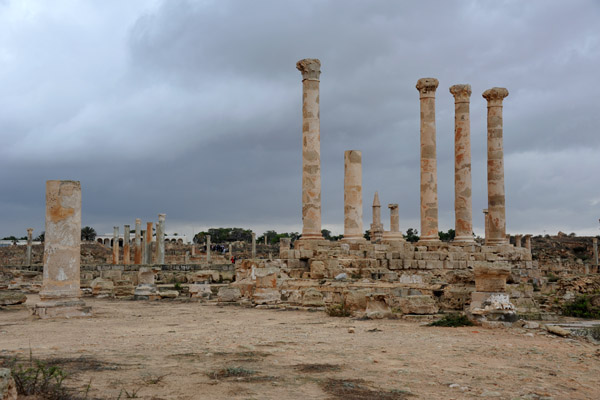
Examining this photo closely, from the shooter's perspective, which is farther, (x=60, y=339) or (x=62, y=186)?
(x=62, y=186)

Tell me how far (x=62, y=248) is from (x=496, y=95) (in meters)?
20.2

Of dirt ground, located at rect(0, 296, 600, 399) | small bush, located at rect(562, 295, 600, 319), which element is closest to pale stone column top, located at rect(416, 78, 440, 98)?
small bush, located at rect(562, 295, 600, 319)

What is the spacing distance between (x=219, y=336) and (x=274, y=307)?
6139mm

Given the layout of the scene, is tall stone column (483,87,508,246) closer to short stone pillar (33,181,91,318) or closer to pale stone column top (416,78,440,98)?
pale stone column top (416,78,440,98)

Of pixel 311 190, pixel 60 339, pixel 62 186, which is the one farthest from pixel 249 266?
pixel 60 339

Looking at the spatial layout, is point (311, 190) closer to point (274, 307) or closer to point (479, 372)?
point (274, 307)

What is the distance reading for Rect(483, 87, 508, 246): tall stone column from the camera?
26.1 meters

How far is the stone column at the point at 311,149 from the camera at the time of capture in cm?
2262

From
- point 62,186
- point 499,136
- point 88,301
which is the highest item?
point 499,136

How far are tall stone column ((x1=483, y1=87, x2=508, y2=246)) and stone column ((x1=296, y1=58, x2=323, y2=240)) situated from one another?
8.75 metres

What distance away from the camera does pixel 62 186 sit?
1385 cm

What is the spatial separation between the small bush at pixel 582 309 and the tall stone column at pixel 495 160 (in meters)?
12.3

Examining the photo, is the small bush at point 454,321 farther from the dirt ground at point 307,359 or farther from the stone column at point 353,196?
the stone column at point 353,196

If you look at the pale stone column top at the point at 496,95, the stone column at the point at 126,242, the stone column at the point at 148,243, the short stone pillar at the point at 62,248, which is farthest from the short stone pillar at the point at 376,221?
the short stone pillar at the point at 62,248
